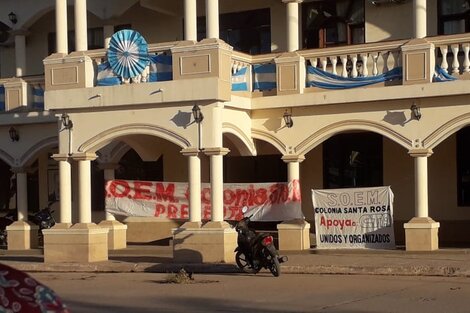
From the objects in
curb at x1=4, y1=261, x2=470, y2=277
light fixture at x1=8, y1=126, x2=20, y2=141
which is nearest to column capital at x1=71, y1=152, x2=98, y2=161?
curb at x1=4, y1=261, x2=470, y2=277

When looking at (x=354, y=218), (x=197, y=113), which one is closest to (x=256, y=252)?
(x=197, y=113)

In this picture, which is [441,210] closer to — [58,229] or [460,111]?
[460,111]

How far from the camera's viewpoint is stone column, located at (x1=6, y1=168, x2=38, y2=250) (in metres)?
23.6

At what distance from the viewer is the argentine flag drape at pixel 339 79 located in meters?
19.4

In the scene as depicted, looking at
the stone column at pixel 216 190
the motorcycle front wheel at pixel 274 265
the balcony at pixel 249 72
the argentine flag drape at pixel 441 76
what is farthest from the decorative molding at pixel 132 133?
the argentine flag drape at pixel 441 76

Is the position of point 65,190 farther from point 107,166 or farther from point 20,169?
point 20,169

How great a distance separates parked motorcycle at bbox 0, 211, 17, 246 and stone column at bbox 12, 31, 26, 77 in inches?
174

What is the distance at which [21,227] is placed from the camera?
77.5ft

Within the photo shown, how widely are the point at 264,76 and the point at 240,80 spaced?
722 millimetres

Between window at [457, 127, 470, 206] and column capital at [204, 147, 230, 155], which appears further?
window at [457, 127, 470, 206]

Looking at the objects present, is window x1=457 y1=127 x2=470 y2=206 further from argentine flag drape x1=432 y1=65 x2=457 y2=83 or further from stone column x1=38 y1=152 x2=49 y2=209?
stone column x1=38 y1=152 x2=49 y2=209

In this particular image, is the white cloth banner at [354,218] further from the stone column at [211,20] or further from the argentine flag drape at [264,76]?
the stone column at [211,20]

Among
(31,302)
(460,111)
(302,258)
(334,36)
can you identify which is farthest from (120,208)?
(31,302)

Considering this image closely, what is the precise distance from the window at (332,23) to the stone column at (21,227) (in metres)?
8.26
